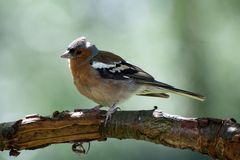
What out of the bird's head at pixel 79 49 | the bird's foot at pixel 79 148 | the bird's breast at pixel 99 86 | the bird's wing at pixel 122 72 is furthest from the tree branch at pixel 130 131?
the bird's head at pixel 79 49

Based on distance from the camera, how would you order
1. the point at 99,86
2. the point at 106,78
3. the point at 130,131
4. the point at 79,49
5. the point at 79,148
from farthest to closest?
the point at 79,49
the point at 106,78
the point at 99,86
the point at 79,148
the point at 130,131

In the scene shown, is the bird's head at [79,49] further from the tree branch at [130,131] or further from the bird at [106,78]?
the tree branch at [130,131]

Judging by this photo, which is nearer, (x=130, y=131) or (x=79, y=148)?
(x=130, y=131)

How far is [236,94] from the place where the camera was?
291 inches

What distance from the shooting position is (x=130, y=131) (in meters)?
4.30

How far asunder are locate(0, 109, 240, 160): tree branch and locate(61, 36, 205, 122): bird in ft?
3.72

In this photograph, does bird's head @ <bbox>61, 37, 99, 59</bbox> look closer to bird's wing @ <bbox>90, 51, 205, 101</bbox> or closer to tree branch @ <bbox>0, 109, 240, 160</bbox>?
bird's wing @ <bbox>90, 51, 205, 101</bbox>

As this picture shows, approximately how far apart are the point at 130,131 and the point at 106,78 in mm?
1728

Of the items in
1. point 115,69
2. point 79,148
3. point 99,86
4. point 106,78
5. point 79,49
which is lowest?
point 79,148

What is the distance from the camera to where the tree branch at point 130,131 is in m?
3.91

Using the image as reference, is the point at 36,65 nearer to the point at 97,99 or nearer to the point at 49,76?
the point at 49,76

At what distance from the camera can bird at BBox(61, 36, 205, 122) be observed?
5.82 metres

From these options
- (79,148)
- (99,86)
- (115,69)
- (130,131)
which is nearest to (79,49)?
(115,69)

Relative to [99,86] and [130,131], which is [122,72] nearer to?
[99,86]
